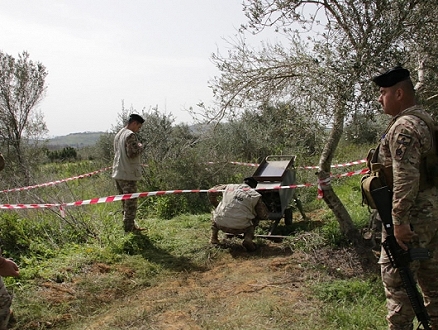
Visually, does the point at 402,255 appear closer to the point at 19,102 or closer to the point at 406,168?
the point at 406,168

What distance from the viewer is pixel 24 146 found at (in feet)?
47.5

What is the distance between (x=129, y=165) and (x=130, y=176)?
180mm

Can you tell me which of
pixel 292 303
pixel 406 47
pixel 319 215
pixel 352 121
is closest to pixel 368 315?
pixel 292 303

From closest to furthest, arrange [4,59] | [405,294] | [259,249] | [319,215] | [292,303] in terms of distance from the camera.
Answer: [405,294] → [292,303] → [259,249] → [319,215] → [4,59]

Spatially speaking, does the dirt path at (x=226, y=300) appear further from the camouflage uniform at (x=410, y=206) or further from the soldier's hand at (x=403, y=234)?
the soldier's hand at (x=403, y=234)

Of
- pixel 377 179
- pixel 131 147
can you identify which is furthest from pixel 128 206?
pixel 377 179

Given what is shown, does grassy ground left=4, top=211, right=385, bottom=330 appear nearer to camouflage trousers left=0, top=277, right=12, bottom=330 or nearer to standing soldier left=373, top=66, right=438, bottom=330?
standing soldier left=373, top=66, right=438, bottom=330

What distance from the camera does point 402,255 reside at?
105 inches

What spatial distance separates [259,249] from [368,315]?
235 cm

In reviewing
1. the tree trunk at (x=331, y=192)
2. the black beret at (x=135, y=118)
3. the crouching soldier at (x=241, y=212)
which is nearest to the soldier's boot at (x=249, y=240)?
the crouching soldier at (x=241, y=212)

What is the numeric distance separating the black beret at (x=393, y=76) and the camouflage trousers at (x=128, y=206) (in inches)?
175

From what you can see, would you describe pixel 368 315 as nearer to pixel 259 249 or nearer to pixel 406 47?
pixel 259 249

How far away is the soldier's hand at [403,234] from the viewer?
2656 millimetres

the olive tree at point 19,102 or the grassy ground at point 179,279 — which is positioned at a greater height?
the olive tree at point 19,102
